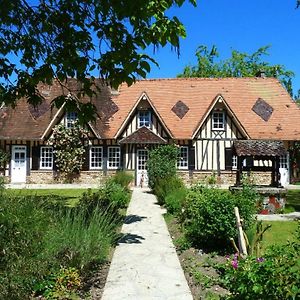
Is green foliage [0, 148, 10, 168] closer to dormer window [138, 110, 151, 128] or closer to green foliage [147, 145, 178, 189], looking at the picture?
dormer window [138, 110, 151, 128]

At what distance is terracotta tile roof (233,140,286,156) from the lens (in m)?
16.4

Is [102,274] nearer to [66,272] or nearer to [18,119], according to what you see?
[66,272]

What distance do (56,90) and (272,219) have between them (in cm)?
2223

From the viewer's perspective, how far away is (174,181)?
1638cm

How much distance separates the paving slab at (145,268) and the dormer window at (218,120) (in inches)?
657

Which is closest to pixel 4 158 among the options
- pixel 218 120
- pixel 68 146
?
pixel 68 146

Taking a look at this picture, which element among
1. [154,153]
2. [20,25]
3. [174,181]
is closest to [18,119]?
[154,153]

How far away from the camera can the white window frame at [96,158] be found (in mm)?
27859

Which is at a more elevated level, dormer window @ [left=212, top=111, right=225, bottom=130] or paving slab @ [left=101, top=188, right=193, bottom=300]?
dormer window @ [left=212, top=111, right=225, bottom=130]

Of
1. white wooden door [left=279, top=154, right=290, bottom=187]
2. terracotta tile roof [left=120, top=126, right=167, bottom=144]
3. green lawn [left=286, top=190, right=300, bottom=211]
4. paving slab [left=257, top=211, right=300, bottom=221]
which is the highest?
terracotta tile roof [left=120, top=126, right=167, bottom=144]

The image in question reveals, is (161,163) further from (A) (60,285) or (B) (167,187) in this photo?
(A) (60,285)

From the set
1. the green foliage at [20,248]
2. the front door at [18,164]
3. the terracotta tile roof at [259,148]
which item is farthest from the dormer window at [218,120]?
the green foliage at [20,248]

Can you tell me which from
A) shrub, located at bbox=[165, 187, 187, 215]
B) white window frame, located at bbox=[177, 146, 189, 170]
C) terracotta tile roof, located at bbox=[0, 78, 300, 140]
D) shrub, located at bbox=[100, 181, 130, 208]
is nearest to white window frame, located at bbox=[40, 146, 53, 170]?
terracotta tile roof, located at bbox=[0, 78, 300, 140]

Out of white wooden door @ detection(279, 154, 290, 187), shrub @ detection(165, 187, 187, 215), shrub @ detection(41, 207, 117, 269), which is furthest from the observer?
white wooden door @ detection(279, 154, 290, 187)
